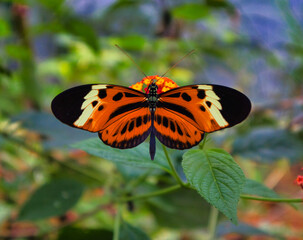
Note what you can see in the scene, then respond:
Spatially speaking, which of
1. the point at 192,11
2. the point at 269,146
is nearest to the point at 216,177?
the point at 269,146

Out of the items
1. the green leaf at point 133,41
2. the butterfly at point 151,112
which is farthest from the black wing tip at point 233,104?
the green leaf at point 133,41

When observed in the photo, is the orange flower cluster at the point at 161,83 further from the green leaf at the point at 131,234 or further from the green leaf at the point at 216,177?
the green leaf at the point at 131,234


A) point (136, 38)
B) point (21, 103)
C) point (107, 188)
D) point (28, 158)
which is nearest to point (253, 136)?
point (107, 188)

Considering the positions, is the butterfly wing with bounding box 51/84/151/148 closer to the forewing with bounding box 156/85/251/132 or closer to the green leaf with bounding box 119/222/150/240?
the forewing with bounding box 156/85/251/132

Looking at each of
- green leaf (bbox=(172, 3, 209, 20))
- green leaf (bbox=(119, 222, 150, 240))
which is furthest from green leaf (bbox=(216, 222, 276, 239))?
green leaf (bbox=(172, 3, 209, 20))

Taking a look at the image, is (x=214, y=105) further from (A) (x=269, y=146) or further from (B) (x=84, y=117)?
(A) (x=269, y=146)
